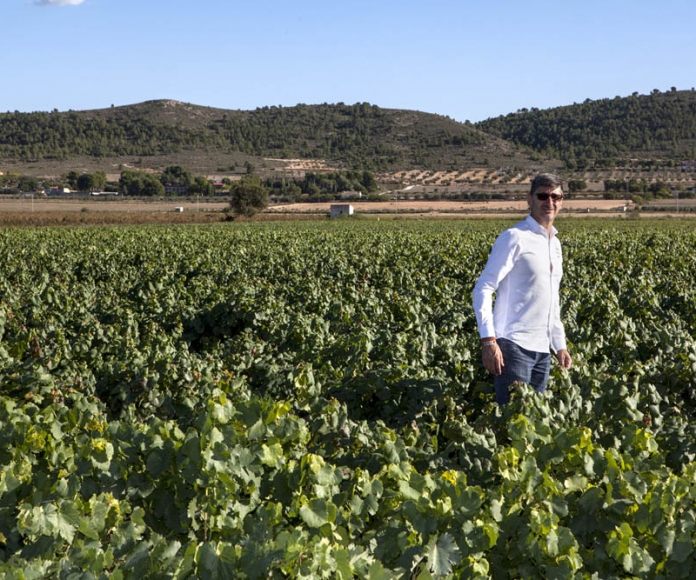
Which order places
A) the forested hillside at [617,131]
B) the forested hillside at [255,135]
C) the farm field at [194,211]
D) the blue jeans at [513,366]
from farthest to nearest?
the forested hillside at [255,135], the forested hillside at [617,131], the farm field at [194,211], the blue jeans at [513,366]

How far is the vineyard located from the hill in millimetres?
140240

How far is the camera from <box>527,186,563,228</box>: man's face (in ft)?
16.2

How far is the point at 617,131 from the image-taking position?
159 metres

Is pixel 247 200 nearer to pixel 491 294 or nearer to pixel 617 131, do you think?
pixel 491 294

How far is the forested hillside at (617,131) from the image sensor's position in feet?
493

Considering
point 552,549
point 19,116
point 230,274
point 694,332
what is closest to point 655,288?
point 694,332

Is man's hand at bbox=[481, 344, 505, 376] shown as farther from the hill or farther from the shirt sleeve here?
the hill

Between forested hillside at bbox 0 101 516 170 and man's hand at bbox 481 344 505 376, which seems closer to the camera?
man's hand at bbox 481 344 505 376

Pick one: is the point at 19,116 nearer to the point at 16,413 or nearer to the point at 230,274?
the point at 230,274

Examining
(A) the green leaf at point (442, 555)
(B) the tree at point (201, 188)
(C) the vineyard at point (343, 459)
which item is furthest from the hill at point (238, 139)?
(A) the green leaf at point (442, 555)

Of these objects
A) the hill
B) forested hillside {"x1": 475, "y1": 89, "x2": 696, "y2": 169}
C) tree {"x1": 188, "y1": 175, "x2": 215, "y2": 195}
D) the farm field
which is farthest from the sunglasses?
forested hillside {"x1": 475, "y1": 89, "x2": 696, "y2": 169}

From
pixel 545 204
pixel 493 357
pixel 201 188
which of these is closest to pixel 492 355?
pixel 493 357

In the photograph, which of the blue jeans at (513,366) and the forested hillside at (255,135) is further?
the forested hillside at (255,135)

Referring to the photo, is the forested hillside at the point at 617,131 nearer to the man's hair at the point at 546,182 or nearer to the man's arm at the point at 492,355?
the man's hair at the point at 546,182
